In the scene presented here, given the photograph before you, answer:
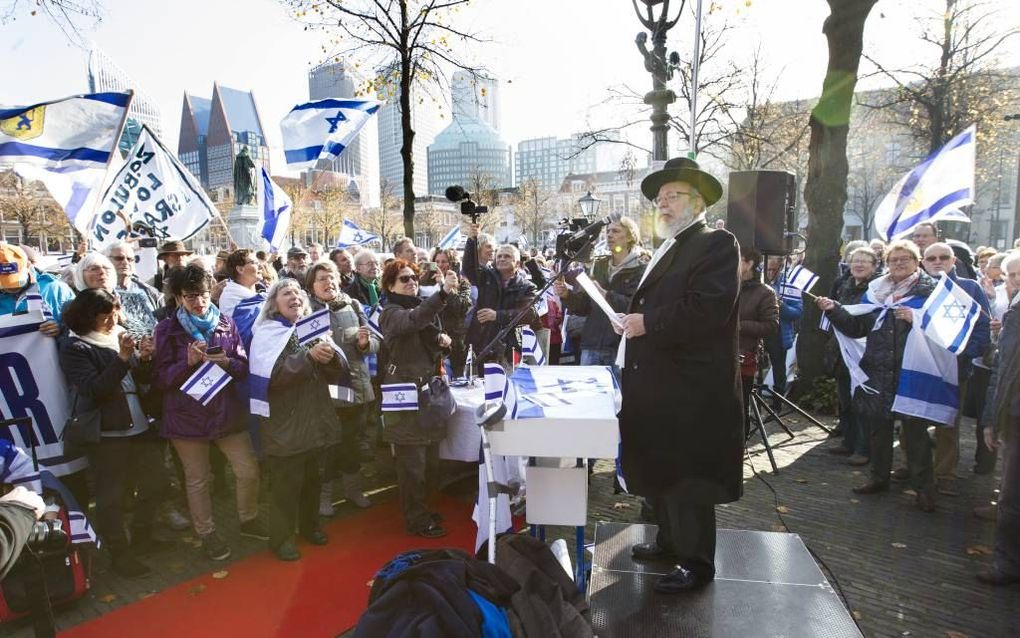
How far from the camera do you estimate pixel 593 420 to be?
8.57 ft

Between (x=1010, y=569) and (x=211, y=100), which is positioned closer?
(x=1010, y=569)

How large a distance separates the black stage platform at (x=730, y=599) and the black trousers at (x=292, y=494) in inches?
81.5

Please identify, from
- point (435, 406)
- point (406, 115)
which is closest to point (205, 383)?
point (435, 406)

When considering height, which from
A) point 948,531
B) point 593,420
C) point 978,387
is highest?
point 593,420

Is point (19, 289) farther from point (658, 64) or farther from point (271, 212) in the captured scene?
point (658, 64)

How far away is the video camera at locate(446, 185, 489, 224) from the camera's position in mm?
5145

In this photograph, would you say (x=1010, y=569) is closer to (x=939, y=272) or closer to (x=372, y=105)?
(x=939, y=272)

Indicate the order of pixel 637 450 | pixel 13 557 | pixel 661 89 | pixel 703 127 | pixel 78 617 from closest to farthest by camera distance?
pixel 13 557
pixel 637 450
pixel 78 617
pixel 661 89
pixel 703 127

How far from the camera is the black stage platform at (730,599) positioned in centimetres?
279

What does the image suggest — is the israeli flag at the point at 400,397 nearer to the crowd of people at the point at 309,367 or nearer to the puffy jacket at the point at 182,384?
the crowd of people at the point at 309,367

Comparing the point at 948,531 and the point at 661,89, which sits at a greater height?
the point at 661,89

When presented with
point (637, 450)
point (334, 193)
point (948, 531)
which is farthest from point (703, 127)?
point (334, 193)

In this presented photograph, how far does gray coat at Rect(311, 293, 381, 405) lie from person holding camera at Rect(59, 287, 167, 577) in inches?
48.9

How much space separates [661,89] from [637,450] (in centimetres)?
531
